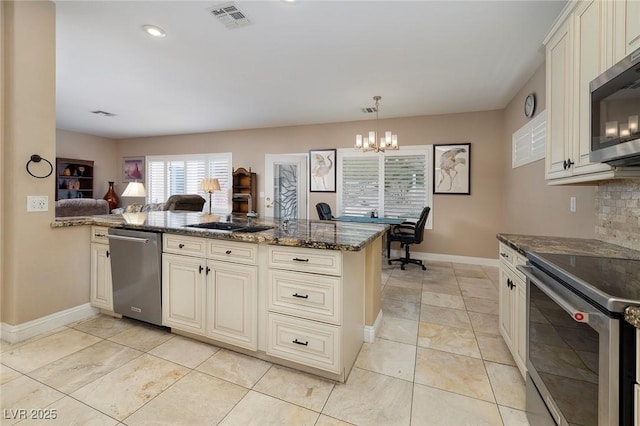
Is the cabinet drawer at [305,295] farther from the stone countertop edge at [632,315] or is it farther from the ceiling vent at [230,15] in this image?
the ceiling vent at [230,15]

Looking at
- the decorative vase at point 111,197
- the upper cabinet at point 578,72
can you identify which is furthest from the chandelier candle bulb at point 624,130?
the decorative vase at point 111,197

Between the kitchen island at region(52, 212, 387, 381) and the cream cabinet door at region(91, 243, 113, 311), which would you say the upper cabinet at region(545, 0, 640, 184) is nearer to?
the kitchen island at region(52, 212, 387, 381)

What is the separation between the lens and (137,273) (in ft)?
7.75

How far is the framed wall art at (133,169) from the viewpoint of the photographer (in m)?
7.58

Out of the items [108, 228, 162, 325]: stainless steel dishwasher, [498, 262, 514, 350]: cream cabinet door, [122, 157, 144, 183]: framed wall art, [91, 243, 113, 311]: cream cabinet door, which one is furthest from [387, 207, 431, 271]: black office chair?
[122, 157, 144, 183]: framed wall art

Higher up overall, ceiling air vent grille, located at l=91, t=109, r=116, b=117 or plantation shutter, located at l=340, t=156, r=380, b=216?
ceiling air vent grille, located at l=91, t=109, r=116, b=117

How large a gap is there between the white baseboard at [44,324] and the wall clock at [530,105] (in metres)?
5.22

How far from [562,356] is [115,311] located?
323 cm

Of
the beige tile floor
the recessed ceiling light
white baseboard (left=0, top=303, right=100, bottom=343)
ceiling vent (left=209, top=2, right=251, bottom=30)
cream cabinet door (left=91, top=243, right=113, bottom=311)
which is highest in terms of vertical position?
the recessed ceiling light

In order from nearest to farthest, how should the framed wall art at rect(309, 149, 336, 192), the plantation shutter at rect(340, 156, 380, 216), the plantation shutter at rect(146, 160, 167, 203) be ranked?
1. the plantation shutter at rect(340, 156, 380, 216)
2. the framed wall art at rect(309, 149, 336, 192)
3. the plantation shutter at rect(146, 160, 167, 203)

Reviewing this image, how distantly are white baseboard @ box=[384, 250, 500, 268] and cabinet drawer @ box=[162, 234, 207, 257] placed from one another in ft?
13.0

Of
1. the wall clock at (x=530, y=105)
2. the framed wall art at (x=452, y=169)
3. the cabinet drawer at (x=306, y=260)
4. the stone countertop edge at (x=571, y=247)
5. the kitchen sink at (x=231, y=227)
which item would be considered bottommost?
the cabinet drawer at (x=306, y=260)

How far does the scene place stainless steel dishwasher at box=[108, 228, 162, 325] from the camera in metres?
2.29

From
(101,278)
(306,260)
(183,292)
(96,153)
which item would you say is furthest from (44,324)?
(96,153)
